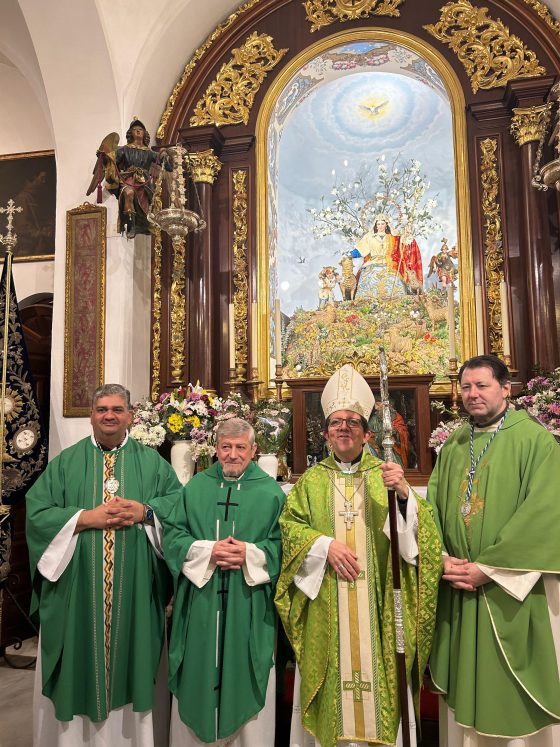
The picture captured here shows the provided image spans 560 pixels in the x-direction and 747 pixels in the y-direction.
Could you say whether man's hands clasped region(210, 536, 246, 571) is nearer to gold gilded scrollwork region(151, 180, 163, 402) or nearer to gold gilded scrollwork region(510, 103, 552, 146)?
gold gilded scrollwork region(151, 180, 163, 402)

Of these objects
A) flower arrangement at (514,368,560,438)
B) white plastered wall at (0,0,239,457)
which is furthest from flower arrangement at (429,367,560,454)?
white plastered wall at (0,0,239,457)

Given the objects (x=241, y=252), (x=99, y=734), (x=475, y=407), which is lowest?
(x=99, y=734)

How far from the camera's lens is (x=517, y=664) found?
2787 mm

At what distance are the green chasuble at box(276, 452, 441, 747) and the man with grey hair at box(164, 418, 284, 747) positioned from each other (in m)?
0.14

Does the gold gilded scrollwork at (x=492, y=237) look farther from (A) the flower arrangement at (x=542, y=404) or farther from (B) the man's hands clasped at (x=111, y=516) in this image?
(B) the man's hands clasped at (x=111, y=516)

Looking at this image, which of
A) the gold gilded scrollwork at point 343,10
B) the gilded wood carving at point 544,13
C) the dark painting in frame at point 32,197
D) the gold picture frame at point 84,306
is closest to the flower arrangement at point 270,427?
the gold picture frame at point 84,306

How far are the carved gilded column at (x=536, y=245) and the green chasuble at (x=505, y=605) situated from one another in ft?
9.22

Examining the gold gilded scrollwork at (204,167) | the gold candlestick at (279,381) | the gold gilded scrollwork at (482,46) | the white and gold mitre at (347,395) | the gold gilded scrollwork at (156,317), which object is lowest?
the white and gold mitre at (347,395)

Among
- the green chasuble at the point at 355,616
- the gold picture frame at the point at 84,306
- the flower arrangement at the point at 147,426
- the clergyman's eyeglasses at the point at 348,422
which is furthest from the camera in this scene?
the gold picture frame at the point at 84,306

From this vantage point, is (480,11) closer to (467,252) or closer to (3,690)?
(467,252)

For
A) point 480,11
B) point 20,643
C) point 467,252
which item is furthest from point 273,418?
point 480,11

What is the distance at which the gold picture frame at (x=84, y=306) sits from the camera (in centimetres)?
610

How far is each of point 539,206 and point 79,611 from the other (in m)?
5.06

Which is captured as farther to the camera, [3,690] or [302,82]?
[302,82]
